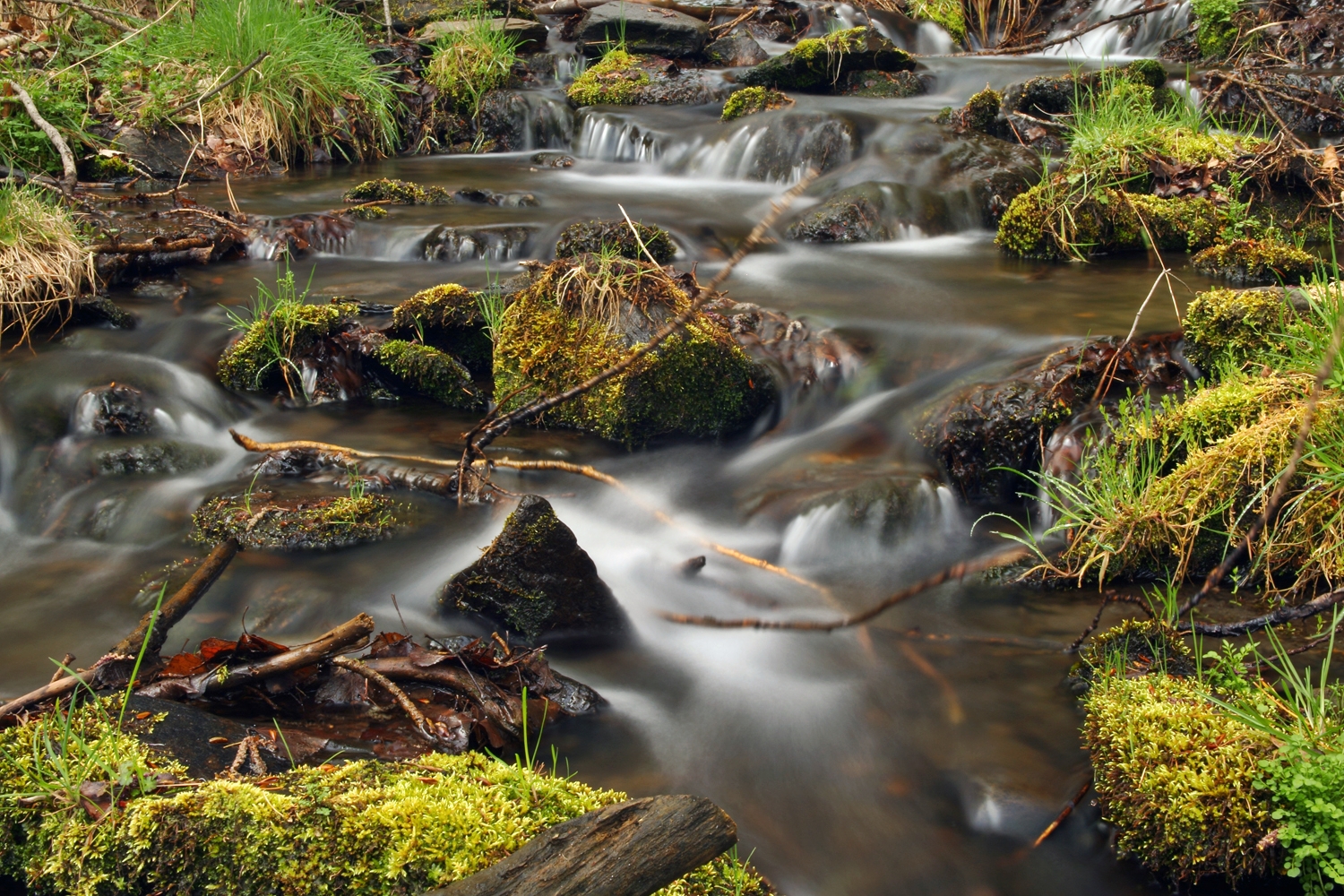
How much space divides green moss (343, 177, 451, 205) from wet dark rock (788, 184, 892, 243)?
3.38 meters

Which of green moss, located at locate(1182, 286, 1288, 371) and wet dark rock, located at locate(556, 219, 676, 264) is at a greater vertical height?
wet dark rock, located at locate(556, 219, 676, 264)

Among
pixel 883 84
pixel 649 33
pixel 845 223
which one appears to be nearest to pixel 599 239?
pixel 845 223

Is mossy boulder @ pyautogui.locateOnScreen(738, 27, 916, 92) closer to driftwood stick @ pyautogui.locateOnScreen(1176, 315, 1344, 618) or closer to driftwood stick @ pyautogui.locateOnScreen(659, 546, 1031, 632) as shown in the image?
driftwood stick @ pyautogui.locateOnScreen(659, 546, 1031, 632)

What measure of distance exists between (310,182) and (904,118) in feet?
20.1

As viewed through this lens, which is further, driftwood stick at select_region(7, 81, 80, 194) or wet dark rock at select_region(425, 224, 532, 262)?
driftwood stick at select_region(7, 81, 80, 194)

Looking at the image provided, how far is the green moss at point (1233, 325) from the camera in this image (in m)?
4.65

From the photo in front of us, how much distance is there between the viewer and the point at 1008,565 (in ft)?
13.7

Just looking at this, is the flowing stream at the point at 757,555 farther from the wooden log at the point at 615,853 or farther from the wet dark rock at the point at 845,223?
the wooden log at the point at 615,853

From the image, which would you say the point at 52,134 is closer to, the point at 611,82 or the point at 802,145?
the point at 611,82

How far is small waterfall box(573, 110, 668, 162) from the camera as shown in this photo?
10.8 m

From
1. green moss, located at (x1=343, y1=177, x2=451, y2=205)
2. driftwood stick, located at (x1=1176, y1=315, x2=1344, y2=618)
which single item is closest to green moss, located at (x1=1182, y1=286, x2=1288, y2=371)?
driftwood stick, located at (x1=1176, y1=315, x2=1344, y2=618)

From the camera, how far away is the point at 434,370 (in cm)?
577

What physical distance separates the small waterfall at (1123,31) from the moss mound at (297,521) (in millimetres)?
10594

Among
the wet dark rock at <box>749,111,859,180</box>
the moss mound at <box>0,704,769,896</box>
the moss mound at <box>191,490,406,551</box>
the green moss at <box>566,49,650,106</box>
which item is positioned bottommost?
the moss mound at <box>191,490,406,551</box>
